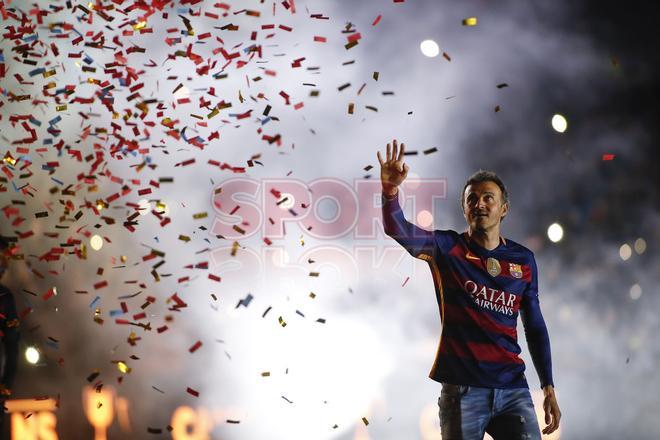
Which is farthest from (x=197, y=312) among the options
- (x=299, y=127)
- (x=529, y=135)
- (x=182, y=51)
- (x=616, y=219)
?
(x=616, y=219)

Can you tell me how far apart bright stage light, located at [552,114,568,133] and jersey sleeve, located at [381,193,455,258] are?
2.70 metres

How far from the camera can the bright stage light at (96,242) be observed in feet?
20.0

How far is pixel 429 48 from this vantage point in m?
5.76

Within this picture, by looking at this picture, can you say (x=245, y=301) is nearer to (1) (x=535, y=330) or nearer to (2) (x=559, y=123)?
(1) (x=535, y=330)

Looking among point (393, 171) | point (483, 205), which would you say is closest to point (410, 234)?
point (393, 171)

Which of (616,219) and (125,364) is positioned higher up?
(616,219)

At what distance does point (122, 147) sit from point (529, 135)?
3358 millimetres

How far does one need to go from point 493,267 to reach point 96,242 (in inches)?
Answer: 148

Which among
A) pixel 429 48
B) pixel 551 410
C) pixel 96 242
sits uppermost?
pixel 429 48

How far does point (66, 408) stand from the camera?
19.8 ft

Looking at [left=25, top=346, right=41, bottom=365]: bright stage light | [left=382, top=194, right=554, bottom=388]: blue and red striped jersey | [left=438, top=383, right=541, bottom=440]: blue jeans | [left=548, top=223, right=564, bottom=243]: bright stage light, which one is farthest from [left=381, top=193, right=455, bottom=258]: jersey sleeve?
[left=25, top=346, right=41, bottom=365]: bright stage light

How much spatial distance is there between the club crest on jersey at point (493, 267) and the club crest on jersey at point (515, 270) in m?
0.07

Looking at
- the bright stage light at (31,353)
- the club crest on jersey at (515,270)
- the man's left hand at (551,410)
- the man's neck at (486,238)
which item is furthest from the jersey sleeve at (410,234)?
the bright stage light at (31,353)

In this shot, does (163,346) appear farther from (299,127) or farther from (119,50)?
(119,50)
